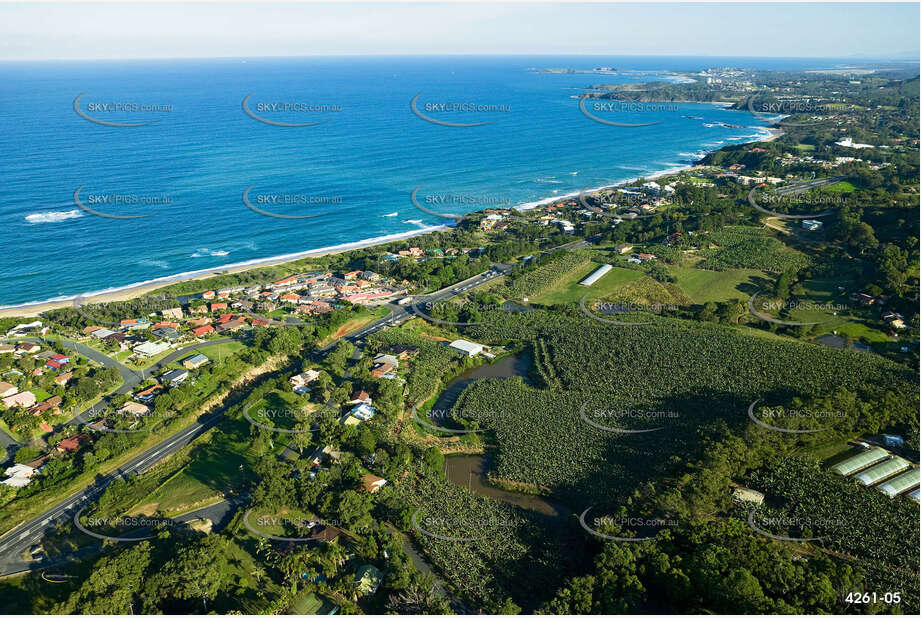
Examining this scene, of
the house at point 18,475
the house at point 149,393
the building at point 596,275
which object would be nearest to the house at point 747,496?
the building at point 596,275

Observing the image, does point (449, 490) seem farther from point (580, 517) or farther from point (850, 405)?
point (850, 405)

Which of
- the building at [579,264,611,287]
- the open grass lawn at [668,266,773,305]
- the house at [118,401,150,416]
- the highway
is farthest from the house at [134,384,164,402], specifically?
the open grass lawn at [668,266,773,305]

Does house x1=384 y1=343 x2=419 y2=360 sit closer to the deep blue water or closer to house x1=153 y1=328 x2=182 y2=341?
house x1=153 y1=328 x2=182 y2=341

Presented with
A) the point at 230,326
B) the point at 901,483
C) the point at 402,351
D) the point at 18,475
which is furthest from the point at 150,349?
the point at 901,483

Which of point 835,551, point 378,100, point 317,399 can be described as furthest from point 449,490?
point 378,100

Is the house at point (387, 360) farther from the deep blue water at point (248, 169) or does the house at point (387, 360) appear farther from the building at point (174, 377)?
the deep blue water at point (248, 169)

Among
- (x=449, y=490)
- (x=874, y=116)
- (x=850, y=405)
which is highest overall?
(x=874, y=116)
